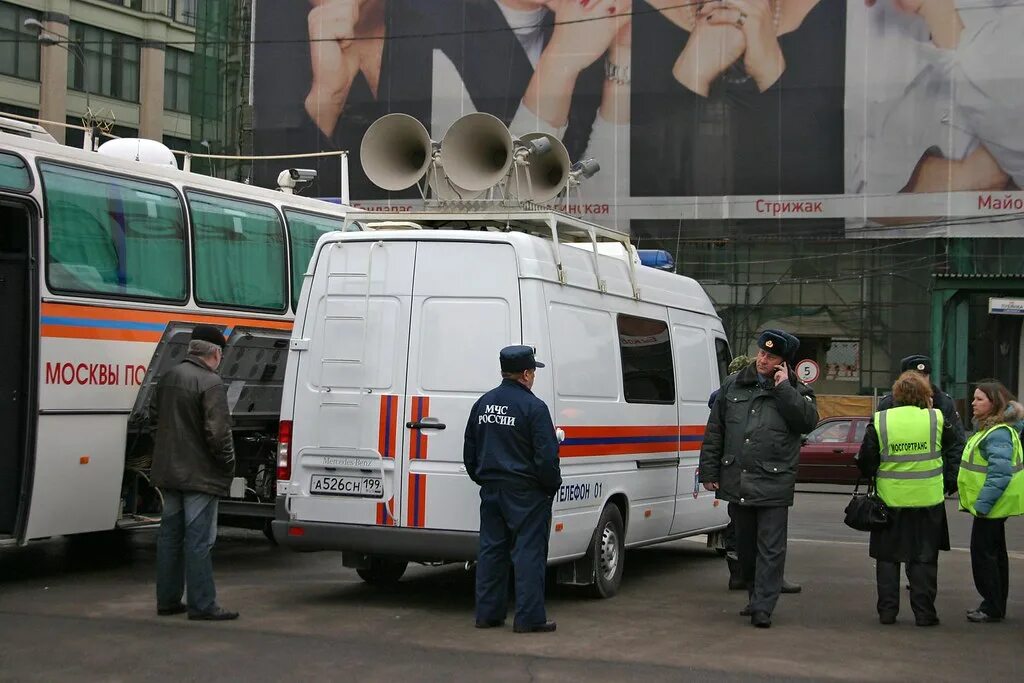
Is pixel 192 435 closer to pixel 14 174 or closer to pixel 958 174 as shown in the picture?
pixel 14 174

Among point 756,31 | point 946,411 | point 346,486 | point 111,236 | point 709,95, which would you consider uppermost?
point 756,31

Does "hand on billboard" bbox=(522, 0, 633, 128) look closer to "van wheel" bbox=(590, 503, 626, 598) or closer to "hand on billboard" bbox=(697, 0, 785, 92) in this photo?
"hand on billboard" bbox=(697, 0, 785, 92)

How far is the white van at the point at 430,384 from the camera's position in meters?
9.13

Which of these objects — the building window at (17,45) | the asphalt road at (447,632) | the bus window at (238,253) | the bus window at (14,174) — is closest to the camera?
the asphalt road at (447,632)

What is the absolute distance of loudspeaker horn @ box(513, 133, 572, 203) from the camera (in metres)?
12.8

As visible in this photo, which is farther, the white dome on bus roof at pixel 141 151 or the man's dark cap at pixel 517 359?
the white dome on bus roof at pixel 141 151

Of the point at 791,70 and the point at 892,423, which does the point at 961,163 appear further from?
the point at 892,423

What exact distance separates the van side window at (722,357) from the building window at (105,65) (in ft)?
120

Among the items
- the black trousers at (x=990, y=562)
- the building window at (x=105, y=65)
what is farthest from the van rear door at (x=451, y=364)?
the building window at (x=105, y=65)

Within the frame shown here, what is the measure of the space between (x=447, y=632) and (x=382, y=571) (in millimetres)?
2230

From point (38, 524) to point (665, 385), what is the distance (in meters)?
4.94

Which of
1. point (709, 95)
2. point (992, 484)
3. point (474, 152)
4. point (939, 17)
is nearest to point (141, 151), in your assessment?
point (474, 152)

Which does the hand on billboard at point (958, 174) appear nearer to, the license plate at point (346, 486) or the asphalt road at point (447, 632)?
the asphalt road at point (447, 632)

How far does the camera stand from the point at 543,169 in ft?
42.7
